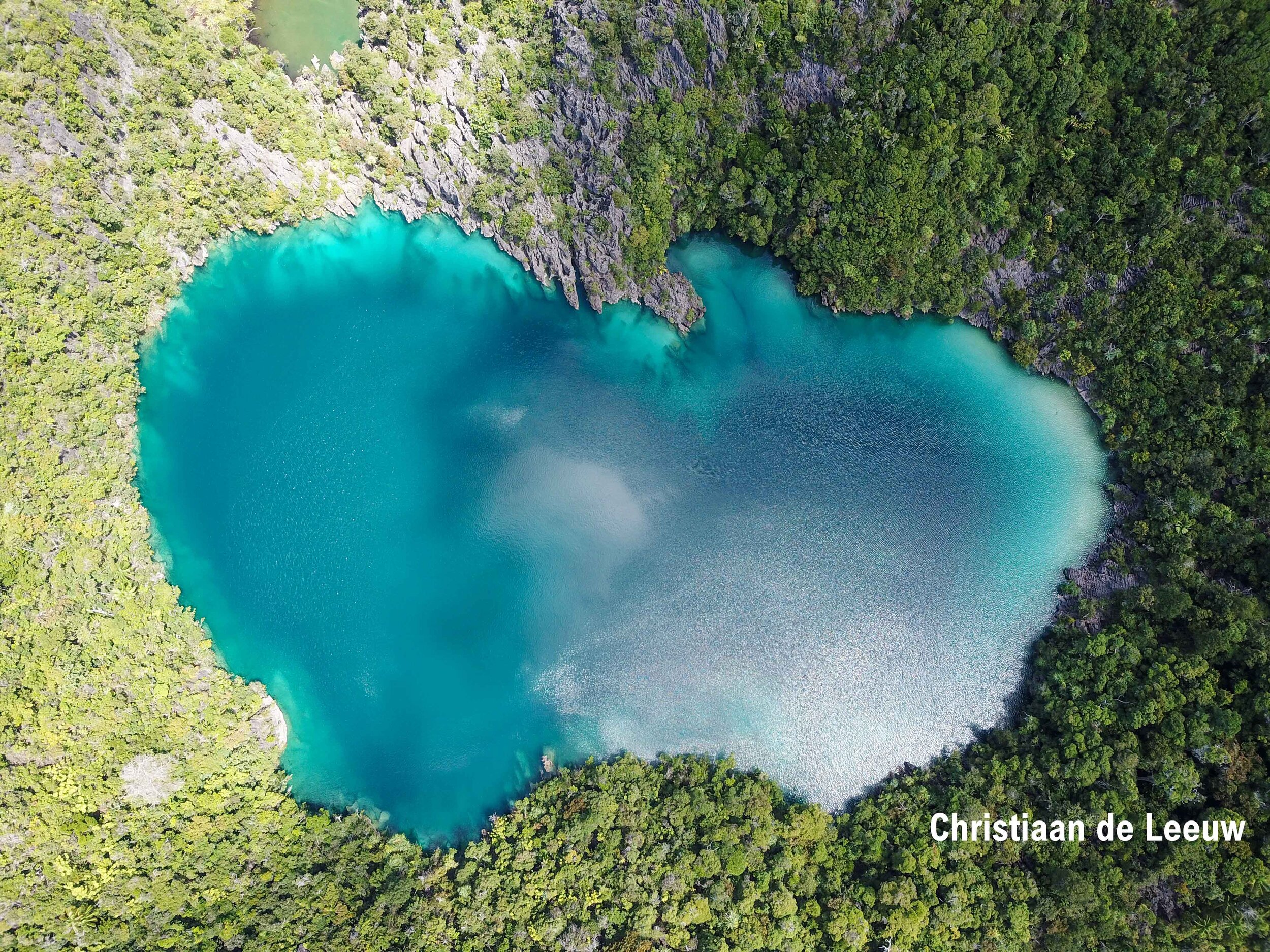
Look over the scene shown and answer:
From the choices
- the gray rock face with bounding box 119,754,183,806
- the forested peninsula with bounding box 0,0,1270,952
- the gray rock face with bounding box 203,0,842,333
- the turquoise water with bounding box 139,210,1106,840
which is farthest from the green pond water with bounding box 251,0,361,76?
the gray rock face with bounding box 119,754,183,806

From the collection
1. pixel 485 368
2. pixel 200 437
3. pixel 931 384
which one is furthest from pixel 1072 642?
pixel 200 437

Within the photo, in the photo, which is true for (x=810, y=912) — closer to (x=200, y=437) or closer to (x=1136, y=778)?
(x=1136, y=778)

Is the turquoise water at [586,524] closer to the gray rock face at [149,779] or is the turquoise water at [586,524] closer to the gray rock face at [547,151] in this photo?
the gray rock face at [547,151]

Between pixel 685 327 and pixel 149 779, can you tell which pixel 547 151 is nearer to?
pixel 685 327

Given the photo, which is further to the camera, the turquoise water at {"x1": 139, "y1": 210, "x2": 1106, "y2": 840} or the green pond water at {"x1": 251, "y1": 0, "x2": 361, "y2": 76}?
the green pond water at {"x1": 251, "y1": 0, "x2": 361, "y2": 76}

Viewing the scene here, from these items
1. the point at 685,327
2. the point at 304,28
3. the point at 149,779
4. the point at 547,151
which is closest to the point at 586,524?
the point at 685,327

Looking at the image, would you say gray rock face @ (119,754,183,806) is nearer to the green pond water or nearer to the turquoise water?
the turquoise water
